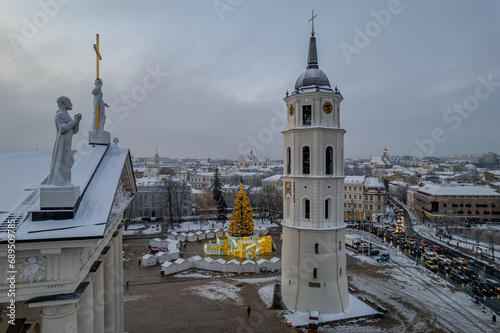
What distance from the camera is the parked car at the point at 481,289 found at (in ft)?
71.9

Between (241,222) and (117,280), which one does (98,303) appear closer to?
(117,280)

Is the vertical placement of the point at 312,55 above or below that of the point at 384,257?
above

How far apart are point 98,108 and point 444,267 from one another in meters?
32.2

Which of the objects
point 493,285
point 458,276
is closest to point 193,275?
point 458,276

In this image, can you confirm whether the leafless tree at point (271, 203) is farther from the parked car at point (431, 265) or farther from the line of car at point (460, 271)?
the parked car at point (431, 265)

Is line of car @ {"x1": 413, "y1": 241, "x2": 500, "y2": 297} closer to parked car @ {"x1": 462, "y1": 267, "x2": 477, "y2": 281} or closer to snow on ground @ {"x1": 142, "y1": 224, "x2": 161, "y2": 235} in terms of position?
parked car @ {"x1": 462, "y1": 267, "x2": 477, "y2": 281}

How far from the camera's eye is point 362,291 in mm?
22109

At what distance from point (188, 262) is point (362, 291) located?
49.6 feet

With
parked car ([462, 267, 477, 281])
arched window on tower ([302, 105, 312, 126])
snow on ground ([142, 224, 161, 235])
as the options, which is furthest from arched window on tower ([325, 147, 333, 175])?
snow on ground ([142, 224, 161, 235])

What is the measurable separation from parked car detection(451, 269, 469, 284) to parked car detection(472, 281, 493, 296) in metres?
1.15

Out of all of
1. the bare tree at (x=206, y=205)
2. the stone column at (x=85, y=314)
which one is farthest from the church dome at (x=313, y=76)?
the bare tree at (x=206, y=205)

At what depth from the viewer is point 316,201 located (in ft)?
57.3

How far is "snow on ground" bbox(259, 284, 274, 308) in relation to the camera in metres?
19.4

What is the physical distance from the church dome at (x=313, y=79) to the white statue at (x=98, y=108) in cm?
1235
